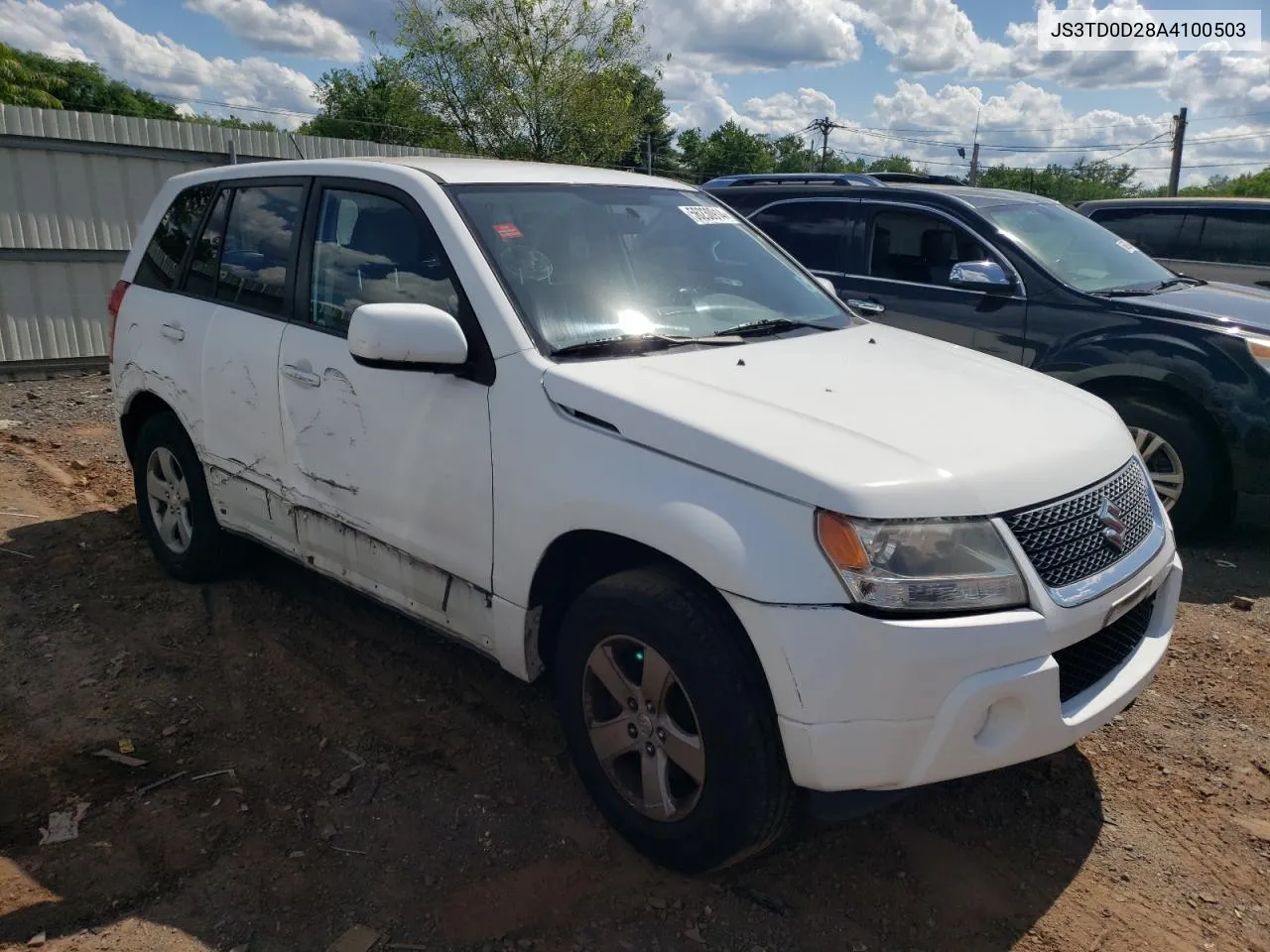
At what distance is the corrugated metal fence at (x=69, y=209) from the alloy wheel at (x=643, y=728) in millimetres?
8617

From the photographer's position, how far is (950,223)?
20.4ft

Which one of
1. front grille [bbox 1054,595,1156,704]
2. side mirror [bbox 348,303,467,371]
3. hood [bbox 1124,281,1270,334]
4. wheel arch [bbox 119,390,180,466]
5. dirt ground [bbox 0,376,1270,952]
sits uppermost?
side mirror [bbox 348,303,467,371]

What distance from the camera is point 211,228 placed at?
434 centimetres

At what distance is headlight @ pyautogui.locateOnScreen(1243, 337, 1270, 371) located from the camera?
501 centimetres

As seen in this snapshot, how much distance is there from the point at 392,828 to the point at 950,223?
5052 millimetres

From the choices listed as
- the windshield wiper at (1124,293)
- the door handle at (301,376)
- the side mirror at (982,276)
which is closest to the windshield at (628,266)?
the door handle at (301,376)

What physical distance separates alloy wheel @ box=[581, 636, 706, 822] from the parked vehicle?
8.07m

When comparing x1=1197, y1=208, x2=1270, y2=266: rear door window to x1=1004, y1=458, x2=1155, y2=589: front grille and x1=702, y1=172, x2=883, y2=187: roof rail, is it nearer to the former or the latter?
x1=702, y1=172, x2=883, y2=187: roof rail

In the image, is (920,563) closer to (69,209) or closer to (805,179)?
(805,179)

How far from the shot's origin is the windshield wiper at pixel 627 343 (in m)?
2.90

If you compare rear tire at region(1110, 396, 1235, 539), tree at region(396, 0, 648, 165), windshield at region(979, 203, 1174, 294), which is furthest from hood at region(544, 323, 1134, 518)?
tree at region(396, 0, 648, 165)

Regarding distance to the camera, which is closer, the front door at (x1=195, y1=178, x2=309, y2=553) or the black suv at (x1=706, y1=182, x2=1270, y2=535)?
the front door at (x1=195, y1=178, x2=309, y2=553)

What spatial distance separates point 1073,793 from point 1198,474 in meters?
2.80

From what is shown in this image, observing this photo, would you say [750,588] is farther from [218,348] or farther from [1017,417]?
[218,348]
